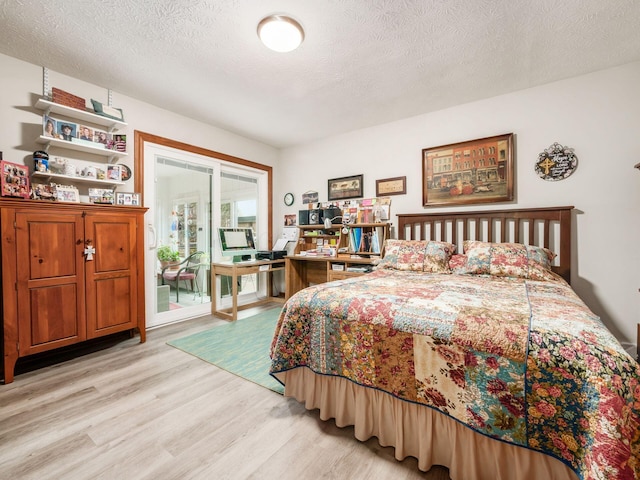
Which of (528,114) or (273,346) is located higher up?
(528,114)

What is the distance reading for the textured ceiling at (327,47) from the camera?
173 cm

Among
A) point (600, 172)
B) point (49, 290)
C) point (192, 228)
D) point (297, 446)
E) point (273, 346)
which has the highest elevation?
point (600, 172)

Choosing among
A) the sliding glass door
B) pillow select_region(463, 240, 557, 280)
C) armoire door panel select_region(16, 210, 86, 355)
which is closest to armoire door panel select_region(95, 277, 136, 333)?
armoire door panel select_region(16, 210, 86, 355)

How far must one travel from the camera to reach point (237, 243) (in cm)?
380

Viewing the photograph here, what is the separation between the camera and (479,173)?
2.93 metres

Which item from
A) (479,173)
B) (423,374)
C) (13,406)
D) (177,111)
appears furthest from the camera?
(177,111)

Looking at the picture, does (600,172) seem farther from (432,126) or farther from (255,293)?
(255,293)

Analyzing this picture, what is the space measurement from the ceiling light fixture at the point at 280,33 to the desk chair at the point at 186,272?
2636 mm

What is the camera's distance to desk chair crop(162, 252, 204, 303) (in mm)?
3350

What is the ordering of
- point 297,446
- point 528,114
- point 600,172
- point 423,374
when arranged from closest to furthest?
point 423,374 → point 297,446 → point 600,172 → point 528,114

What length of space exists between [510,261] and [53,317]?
11.9ft

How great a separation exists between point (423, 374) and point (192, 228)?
325cm

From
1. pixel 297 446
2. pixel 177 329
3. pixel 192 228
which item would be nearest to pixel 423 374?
pixel 297 446

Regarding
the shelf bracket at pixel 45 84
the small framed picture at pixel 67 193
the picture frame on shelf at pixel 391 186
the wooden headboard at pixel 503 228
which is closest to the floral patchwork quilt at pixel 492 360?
the wooden headboard at pixel 503 228
